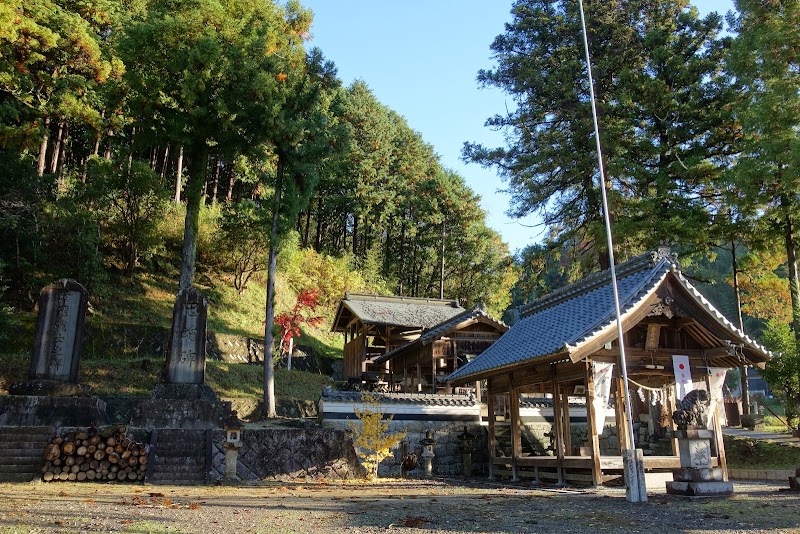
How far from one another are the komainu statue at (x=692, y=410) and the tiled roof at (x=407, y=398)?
24.3ft

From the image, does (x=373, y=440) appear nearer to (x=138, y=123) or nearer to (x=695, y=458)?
(x=695, y=458)

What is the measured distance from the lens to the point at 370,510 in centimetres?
789

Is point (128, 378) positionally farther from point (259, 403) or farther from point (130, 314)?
point (130, 314)

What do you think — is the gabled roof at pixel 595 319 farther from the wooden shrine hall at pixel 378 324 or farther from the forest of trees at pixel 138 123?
the wooden shrine hall at pixel 378 324

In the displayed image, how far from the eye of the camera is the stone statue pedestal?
998 centimetres

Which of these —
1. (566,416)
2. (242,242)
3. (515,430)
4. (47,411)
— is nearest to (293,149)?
(242,242)

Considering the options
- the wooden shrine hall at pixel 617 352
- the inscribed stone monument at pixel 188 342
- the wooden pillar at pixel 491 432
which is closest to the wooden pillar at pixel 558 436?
the wooden shrine hall at pixel 617 352

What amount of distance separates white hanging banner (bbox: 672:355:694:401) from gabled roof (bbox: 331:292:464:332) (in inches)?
578

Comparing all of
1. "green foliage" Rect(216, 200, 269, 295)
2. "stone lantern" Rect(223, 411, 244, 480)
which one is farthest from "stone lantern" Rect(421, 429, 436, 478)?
A: "green foliage" Rect(216, 200, 269, 295)

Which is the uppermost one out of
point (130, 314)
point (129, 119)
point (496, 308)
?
point (129, 119)

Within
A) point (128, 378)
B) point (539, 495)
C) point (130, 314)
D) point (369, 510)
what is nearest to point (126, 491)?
point (369, 510)

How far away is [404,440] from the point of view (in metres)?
16.0

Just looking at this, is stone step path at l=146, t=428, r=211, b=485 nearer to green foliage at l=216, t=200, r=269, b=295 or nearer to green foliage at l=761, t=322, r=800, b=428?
green foliage at l=216, t=200, r=269, b=295

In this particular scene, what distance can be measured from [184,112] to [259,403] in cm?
1128
